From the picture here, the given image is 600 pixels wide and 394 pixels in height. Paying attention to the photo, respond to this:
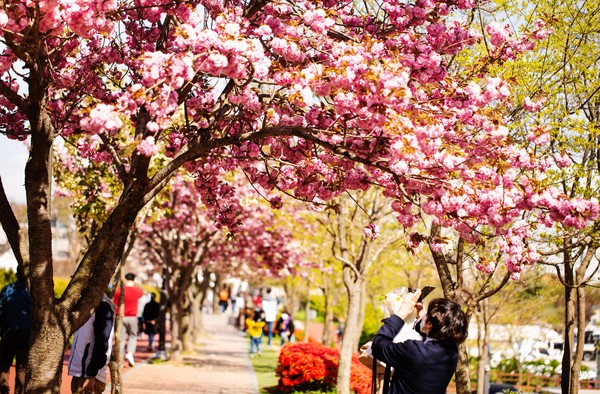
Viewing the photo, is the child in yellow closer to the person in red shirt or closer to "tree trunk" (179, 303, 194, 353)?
"tree trunk" (179, 303, 194, 353)

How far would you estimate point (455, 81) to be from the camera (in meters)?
8.14

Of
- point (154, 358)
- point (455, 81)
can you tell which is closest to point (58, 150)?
point (154, 358)

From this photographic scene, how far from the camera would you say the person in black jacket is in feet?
18.0

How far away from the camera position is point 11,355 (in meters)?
10.9

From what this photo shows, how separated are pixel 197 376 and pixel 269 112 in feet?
45.9

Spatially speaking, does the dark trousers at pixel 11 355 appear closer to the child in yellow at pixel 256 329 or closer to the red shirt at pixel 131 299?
the red shirt at pixel 131 299

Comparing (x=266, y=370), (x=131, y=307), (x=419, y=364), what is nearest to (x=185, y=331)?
(x=266, y=370)

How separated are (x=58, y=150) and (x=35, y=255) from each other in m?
10.2

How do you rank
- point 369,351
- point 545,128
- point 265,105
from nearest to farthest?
1. point 369,351
2. point 545,128
3. point 265,105

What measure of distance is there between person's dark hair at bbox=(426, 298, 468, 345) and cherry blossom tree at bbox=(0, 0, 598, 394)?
136 cm

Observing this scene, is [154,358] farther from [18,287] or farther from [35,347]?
[35,347]

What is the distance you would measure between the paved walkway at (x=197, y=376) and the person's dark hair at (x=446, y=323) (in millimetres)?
11202

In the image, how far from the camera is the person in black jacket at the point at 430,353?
18.0 feet

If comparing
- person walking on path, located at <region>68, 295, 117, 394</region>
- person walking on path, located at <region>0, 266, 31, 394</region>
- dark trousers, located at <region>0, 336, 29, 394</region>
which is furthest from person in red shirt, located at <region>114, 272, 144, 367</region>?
person walking on path, located at <region>68, 295, 117, 394</region>
